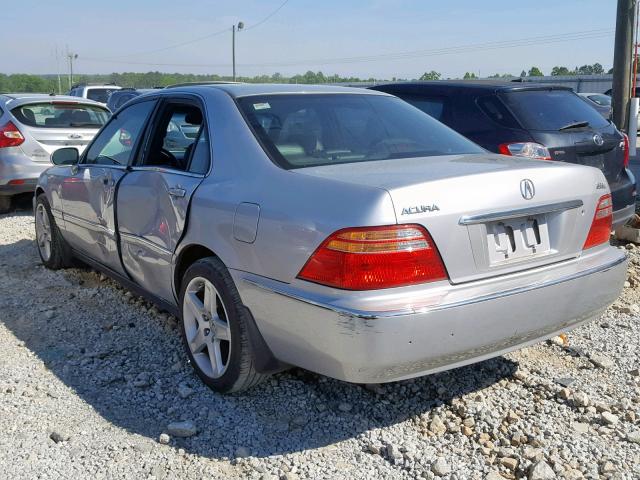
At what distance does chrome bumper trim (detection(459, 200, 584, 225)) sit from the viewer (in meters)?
2.78

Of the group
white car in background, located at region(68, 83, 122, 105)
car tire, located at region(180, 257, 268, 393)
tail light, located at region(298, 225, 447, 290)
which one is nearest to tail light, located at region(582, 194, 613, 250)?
tail light, located at region(298, 225, 447, 290)

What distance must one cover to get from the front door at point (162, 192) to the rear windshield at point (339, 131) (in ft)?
1.30

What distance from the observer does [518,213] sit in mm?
2906

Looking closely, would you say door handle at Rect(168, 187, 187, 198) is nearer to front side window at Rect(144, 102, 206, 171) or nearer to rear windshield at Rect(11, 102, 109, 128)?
front side window at Rect(144, 102, 206, 171)

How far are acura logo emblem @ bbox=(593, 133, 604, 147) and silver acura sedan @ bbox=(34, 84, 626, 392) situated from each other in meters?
2.18

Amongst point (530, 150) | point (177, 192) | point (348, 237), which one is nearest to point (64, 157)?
point (177, 192)

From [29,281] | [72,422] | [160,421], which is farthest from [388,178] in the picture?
[29,281]

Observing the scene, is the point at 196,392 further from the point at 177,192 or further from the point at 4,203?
the point at 4,203

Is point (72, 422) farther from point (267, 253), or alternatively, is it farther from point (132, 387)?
point (267, 253)

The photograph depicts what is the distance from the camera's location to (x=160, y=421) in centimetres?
328

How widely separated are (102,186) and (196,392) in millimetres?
1734

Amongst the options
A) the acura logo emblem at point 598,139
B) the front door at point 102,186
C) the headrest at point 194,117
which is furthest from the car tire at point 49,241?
the acura logo emblem at point 598,139

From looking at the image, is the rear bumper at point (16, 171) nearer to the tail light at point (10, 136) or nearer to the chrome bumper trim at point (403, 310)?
the tail light at point (10, 136)

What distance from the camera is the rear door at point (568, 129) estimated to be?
5449 millimetres
